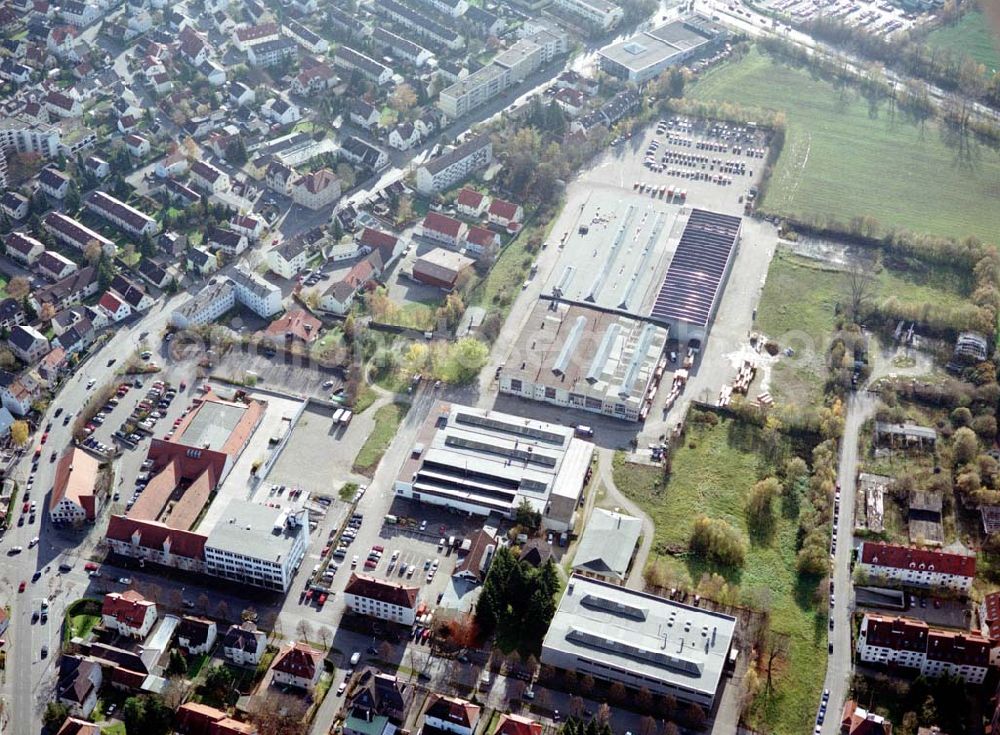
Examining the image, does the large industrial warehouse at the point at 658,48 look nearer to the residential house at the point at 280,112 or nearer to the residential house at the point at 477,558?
the residential house at the point at 280,112

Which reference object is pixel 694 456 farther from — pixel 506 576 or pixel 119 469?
pixel 119 469

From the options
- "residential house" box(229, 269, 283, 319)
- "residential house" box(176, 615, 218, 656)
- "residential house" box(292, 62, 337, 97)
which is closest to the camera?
"residential house" box(176, 615, 218, 656)

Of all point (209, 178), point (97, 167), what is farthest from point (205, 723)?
point (97, 167)

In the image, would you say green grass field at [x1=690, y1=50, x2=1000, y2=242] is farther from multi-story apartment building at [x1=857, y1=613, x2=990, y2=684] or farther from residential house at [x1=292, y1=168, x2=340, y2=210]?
multi-story apartment building at [x1=857, y1=613, x2=990, y2=684]

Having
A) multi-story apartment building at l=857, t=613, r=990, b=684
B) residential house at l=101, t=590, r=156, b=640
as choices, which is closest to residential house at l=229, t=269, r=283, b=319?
residential house at l=101, t=590, r=156, b=640

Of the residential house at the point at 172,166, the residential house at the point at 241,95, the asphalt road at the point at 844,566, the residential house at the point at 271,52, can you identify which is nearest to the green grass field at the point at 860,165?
the asphalt road at the point at 844,566
